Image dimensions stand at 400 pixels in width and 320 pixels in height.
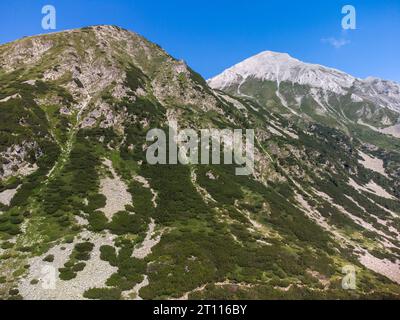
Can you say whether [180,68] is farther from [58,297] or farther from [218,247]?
[58,297]

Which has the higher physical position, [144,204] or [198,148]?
[198,148]

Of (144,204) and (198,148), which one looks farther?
(198,148)

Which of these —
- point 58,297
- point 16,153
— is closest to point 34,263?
point 58,297

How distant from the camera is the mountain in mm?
63844

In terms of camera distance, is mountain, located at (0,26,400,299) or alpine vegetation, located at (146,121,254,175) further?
alpine vegetation, located at (146,121,254,175)

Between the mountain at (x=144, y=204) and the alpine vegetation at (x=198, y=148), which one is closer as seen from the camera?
the mountain at (x=144, y=204)

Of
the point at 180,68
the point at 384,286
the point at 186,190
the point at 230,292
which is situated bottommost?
the point at 384,286

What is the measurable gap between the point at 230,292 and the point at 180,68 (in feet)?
459

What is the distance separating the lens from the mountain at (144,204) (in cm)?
6384

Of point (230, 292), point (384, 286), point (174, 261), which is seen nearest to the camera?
point (230, 292)

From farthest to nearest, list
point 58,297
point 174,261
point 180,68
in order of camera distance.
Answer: point 180,68, point 174,261, point 58,297

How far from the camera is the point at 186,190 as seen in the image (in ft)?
339

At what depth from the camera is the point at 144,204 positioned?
297ft

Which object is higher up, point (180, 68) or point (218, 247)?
point (180, 68)
